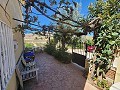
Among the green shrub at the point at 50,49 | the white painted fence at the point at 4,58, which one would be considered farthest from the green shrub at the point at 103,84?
the green shrub at the point at 50,49

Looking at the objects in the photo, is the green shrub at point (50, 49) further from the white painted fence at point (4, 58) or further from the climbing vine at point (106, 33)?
the white painted fence at point (4, 58)

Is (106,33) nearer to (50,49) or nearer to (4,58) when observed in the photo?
(4,58)

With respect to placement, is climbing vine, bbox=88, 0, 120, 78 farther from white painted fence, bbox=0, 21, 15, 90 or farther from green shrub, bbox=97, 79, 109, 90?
white painted fence, bbox=0, 21, 15, 90

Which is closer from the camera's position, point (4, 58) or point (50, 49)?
point (4, 58)

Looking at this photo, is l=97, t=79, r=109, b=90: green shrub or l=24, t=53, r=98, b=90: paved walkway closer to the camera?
l=97, t=79, r=109, b=90: green shrub

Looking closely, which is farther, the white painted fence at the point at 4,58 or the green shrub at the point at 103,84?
the green shrub at the point at 103,84

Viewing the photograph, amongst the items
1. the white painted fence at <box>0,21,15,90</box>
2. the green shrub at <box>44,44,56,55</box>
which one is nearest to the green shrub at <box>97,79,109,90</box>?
the white painted fence at <box>0,21,15,90</box>

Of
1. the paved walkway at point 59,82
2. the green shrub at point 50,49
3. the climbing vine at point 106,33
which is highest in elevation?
the climbing vine at point 106,33

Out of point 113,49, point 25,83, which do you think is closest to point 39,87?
point 25,83

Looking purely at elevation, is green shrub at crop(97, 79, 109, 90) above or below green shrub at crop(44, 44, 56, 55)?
below

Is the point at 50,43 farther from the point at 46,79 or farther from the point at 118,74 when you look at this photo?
the point at 118,74

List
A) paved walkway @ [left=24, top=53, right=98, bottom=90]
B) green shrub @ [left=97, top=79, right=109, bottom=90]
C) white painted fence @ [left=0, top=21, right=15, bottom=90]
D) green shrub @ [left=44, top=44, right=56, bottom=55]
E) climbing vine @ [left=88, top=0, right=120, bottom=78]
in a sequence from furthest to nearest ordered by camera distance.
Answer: green shrub @ [left=44, top=44, right=56, bottom=55] → paved walkway @ [left=24, top=53, right=98, bottom=90] → green shrub @ [left=97, top=79, right=109, bottom=90] → climbing vine @ [left=88, top=0, right=120, bottom=78] → white painted fence @ [left=0, top=21, right=15, bottom=90]

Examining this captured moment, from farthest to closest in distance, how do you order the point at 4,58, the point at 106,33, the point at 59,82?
the point at 59,82 < the point at 106,33 < the point at 4,58

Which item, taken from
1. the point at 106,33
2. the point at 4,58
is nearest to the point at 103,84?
the point at 106,33
